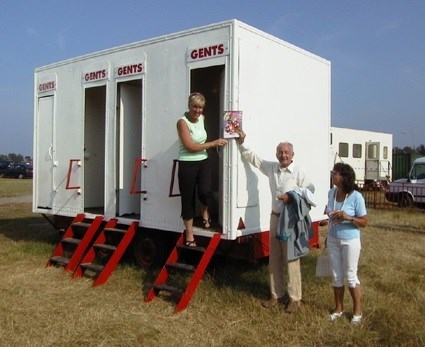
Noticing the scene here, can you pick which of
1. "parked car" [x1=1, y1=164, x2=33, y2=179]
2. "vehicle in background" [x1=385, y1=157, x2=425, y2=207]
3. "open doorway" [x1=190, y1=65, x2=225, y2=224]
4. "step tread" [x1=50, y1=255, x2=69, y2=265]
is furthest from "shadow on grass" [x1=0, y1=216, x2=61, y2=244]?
"parked car" [x1=1, y1=164, x2=33, y2=179]

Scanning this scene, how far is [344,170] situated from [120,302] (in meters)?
2.83

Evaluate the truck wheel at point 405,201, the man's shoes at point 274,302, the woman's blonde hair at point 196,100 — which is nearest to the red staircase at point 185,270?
the man's shoes at point 274,302

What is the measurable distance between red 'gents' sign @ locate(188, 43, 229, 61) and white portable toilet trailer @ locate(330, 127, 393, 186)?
1596 cm

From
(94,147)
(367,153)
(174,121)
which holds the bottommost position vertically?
(94,147)

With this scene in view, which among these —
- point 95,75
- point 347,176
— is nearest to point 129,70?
point 95,75

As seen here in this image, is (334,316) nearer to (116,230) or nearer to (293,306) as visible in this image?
(293,306)

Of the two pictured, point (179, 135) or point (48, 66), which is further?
point (48, 66)

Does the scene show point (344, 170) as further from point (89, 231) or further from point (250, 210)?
point (89, 231)

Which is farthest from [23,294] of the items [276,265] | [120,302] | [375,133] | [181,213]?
[375,133]

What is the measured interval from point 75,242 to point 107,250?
0.64 meters

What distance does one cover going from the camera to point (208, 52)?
18.4ft

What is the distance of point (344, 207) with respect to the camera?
462 cm

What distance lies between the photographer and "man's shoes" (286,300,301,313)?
16.3ft

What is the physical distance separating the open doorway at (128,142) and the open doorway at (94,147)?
1.34 m
